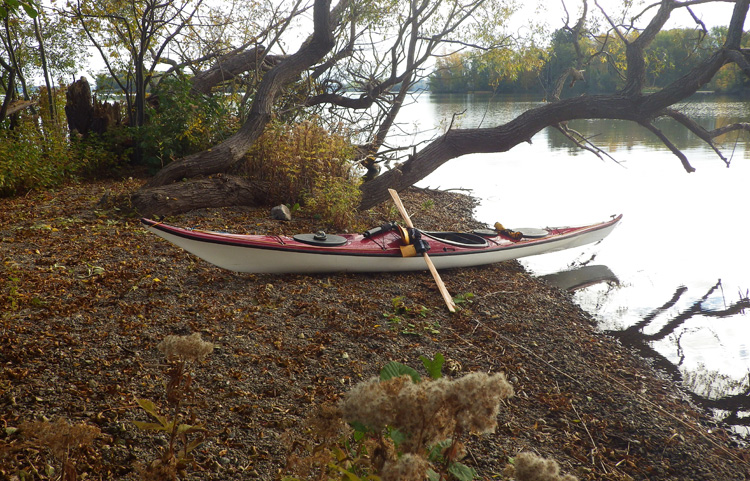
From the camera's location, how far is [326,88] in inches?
368

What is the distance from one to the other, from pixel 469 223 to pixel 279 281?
4138mm

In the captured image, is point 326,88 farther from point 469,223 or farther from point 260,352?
point 260,352

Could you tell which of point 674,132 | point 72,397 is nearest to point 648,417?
point 72,397

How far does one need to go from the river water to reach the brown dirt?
Result: 1.76 ft

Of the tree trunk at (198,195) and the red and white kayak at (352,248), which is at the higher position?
the tree trunk at (198,195)

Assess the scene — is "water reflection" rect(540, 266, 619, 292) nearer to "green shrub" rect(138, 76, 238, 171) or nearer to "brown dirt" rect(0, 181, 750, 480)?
"brown dirt" rect(0, 181, 750, 480)

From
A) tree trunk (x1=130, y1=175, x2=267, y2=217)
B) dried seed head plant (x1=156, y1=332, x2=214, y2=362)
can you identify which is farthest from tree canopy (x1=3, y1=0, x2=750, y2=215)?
dried seed head plant (x1=156, y1=332, x2=214, y2=362)

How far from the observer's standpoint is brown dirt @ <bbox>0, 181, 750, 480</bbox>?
2.32 metres

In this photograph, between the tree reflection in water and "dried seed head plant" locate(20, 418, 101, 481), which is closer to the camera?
"dried seed head plant" locate(20, 418, 101, 481)

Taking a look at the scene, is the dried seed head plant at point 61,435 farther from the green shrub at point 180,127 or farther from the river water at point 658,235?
the green shrub at point 180,127

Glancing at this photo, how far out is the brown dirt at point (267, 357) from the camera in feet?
7.63

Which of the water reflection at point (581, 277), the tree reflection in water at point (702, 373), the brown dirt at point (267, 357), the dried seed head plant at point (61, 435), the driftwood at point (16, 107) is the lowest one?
the tree reflection in water at point (702, 373)

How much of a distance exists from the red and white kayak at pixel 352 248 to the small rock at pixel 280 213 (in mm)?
1305

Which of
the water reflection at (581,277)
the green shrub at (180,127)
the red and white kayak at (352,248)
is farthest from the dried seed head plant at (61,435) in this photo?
the green shrub at (180,127)
